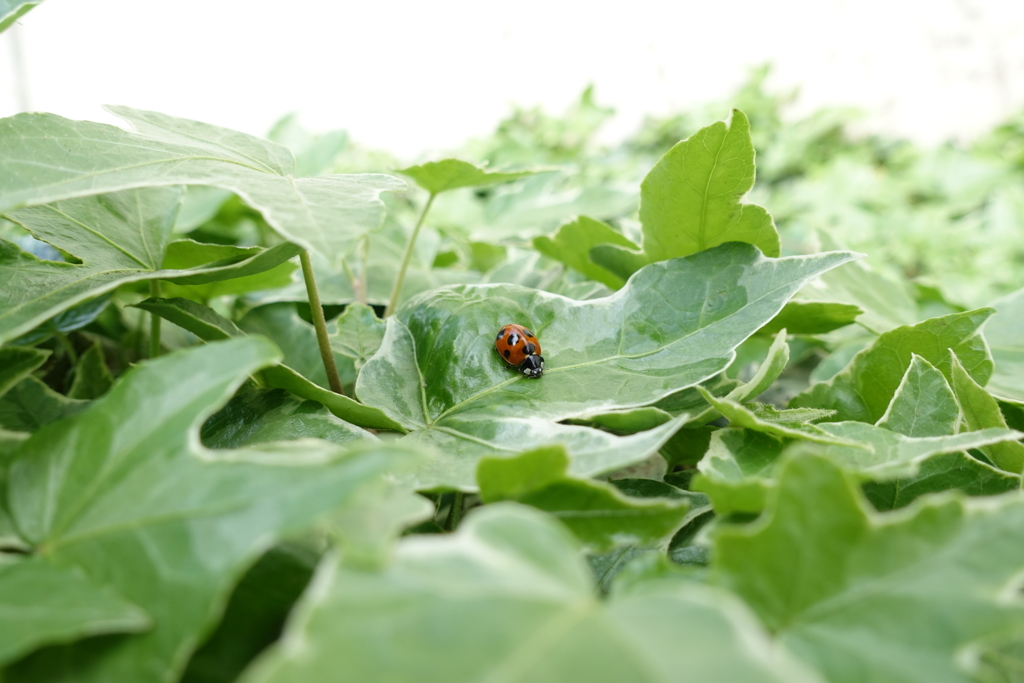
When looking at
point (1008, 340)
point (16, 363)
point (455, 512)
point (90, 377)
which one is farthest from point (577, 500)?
point (1008, 340)

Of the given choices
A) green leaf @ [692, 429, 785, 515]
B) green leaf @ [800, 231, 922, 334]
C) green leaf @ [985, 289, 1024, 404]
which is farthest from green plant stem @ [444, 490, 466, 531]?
green leaf @ [985, 289, 1024, 404]

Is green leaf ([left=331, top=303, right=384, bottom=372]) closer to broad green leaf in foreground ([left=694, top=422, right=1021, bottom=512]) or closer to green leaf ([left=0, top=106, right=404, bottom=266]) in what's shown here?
green leaf ([left=0, top=106, right=404, bottom=266])

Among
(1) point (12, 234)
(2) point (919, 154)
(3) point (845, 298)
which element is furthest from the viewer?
(2) point (919, 154)

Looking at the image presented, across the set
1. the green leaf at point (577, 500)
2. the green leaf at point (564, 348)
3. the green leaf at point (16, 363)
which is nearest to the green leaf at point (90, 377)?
the green leaf at point (16, 363)

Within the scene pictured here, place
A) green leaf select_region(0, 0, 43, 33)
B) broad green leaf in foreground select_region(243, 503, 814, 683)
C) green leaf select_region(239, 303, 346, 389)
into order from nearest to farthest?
broad green leaf in foreground select_region(243, 503, 814, 683) → green leaf select_region(0, 0, 43, 33) → green leaf select_region(239, 303, 346, 389)

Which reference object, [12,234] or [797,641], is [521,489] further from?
[12,234]

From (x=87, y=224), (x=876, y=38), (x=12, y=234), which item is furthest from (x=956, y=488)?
(x=876, y=38)
